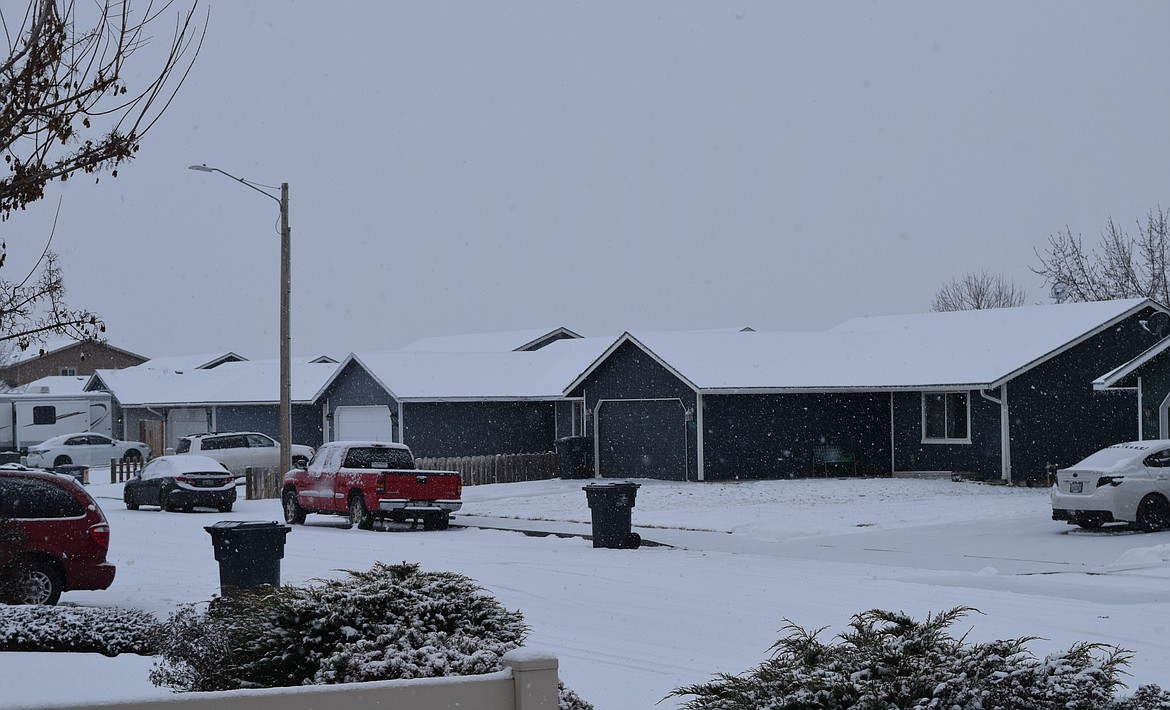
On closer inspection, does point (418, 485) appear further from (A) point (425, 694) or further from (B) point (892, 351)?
(A) point (425, 694)

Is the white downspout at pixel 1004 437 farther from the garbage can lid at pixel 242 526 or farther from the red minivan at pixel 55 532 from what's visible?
the red minivan at pixel 55 532

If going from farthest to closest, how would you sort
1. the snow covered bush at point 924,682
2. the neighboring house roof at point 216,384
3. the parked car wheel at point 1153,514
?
the neighboring house roof at point 216,384 < the parked car wheel at point 1153,514 < the snow covered bush at point 924,682

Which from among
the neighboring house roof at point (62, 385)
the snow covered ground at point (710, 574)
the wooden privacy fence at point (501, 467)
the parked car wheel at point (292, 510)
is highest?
the neighboring house roof at point (62, 385)

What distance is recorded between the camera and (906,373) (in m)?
36.8

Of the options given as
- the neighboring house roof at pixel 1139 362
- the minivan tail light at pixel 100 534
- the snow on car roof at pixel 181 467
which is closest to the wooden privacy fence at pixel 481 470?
the snow on car roof at pixel 181 467

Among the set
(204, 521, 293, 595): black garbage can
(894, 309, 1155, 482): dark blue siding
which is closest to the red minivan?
(204, 521, 293, 595): black garbage can

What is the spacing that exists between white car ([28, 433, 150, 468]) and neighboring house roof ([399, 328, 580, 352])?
40.0ft

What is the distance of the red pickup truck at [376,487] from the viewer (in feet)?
84.6

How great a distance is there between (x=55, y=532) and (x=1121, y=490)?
16.7 meters

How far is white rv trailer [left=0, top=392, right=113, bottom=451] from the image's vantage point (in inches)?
2064

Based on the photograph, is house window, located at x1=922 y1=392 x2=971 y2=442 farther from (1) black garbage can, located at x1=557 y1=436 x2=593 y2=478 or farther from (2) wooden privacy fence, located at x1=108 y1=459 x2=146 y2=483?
(2) wooden privacy fence, located at x1=108 y1=459 x2=146 y2=483

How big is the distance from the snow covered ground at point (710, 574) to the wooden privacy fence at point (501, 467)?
5688 mm

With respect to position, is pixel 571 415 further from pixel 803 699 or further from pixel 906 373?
pixel 803 699

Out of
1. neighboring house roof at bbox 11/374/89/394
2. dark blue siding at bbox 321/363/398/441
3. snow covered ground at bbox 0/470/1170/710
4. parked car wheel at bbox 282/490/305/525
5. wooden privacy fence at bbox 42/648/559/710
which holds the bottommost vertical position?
snow covered ground at bbox 0/470/1170/710
